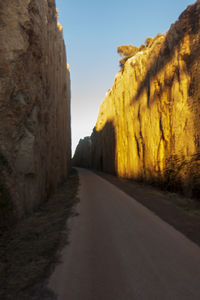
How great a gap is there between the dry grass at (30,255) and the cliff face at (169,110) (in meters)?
7.73

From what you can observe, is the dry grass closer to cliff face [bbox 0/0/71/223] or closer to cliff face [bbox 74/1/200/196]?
cliff face [bbox 0/0/71/223]

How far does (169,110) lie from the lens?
12.7 meters

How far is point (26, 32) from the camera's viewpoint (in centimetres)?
691

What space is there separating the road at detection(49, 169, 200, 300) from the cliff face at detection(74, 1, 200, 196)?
5.83 m

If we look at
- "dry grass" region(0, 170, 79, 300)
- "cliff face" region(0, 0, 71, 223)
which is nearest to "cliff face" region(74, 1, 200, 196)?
"dry grass" region(0, 170, 79, 300)

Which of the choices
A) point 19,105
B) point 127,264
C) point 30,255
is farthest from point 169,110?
point 30,255

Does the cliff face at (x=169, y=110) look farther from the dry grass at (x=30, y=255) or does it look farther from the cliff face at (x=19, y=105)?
the cliff face at (x=19, y=105)

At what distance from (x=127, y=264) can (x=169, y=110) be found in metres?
11.6

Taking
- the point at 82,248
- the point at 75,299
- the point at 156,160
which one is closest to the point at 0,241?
the point at 82,248

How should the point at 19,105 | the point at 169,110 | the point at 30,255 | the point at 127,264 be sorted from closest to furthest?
the point at 127,264, the point at 30,255, the point at 19,105, the point at 169,110

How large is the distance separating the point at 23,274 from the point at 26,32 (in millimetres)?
7930

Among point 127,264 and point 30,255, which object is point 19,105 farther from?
point 127,264

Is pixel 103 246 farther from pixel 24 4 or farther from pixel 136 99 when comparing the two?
pixel 136 99

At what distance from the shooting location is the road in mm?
2578
